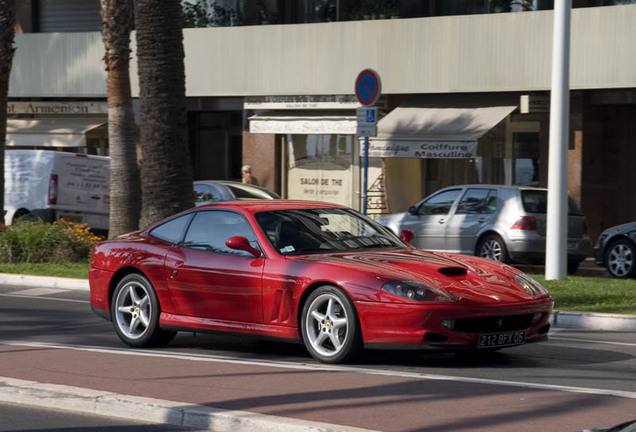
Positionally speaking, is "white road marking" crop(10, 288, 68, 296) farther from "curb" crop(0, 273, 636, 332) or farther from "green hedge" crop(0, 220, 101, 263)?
"curb" crop(0, 273, 636, 332)

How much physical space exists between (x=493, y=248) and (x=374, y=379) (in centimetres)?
1178

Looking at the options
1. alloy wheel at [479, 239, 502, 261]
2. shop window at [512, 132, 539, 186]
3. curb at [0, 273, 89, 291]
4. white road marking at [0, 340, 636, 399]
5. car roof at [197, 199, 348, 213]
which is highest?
shop window at [512, 132, 539, 186]

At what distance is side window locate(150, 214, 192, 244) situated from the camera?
35.1 feet

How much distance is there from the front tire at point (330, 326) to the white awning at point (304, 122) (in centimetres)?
1738

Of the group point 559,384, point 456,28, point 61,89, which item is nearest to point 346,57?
point 456,28

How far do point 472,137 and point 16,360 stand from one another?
15.6 m

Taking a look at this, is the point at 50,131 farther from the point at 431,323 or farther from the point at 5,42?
the point at 431,323

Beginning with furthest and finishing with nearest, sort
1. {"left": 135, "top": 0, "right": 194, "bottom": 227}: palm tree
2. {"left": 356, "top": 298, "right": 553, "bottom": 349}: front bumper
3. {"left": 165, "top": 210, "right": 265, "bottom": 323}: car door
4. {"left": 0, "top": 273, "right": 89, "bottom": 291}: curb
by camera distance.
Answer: {"left": 135, "top": 0, "right": 194, "bottom": 227}: palm tree, {"left": 0, "top": 273, "right": 89, "bottom": 291}: curb, {"left": 165, "top": 210, "right": 265, "bottom": 323}: car door, {"left": 356, "top": 298, "right": 553, "bottom": 349}: front bumper

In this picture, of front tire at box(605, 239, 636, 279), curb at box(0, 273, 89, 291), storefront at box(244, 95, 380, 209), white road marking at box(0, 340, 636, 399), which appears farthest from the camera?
storefront at box(244, 95, 380, 209)

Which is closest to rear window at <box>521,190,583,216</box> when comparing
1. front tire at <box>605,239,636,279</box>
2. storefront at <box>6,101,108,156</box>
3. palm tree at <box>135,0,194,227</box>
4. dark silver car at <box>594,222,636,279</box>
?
dark silver car at <box>594,222,636,279</box>

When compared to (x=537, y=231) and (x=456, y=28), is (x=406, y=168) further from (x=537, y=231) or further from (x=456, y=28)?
(x=537, y=231)

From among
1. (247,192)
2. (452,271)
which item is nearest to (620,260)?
(247,192)

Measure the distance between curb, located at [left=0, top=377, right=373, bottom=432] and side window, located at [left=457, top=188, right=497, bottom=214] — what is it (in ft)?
42.1

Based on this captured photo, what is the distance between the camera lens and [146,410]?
24.0 feet
